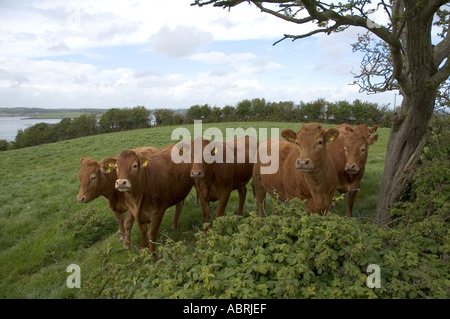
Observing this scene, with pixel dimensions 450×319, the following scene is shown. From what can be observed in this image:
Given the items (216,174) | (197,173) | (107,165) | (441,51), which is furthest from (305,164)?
(107,165)

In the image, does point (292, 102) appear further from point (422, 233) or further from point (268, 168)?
point (422, 233)

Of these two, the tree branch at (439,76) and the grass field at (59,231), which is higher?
the tree branch at (439,76)

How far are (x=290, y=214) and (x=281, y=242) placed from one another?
0.52 metres

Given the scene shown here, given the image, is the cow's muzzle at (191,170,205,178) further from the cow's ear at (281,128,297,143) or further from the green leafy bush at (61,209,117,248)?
the green leafy bush at (61,209,117,248)

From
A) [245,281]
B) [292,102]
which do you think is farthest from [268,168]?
[292,102]

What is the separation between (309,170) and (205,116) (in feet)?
146

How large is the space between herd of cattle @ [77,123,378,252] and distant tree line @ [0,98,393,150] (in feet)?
108

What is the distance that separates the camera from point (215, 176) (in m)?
6.88

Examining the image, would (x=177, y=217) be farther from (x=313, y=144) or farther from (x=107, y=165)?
(x=313, y=144)

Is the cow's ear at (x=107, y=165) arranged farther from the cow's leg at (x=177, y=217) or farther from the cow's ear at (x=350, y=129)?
the cow's ear at (x=350, y=129)

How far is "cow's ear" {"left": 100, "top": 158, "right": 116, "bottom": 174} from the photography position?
6.40 m

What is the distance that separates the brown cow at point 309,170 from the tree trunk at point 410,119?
45.9 inches

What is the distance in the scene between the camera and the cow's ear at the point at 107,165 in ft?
21.0

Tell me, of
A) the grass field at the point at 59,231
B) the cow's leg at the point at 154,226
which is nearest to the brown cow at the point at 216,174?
the grass field at the point at 59,231
